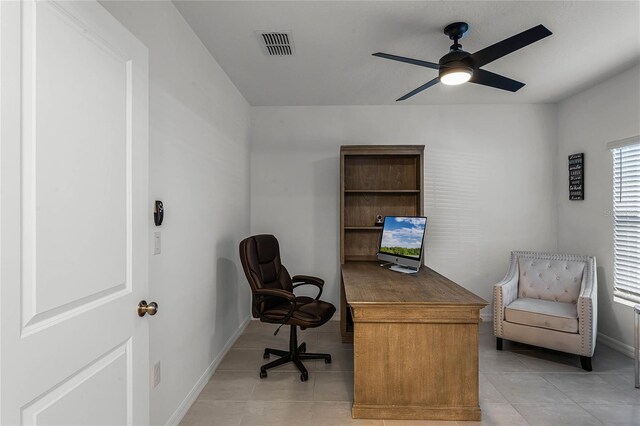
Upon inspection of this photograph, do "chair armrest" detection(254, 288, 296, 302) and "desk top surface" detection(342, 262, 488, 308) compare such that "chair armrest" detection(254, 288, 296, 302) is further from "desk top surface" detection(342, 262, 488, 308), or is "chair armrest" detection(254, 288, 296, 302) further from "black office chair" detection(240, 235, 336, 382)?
"desk top surface" detection(342, 262, 488, 308)

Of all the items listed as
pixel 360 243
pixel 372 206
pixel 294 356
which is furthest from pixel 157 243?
pixel 372 206

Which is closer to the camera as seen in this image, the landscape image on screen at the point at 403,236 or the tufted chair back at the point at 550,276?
the landscape image on screen at the point at 403,236

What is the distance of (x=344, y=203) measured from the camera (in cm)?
391

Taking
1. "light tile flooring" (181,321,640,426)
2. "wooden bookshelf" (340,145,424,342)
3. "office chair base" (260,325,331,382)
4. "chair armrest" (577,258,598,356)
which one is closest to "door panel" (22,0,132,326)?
"light tile flooring" (181,321,640,426)

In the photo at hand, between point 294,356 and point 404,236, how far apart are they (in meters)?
1.48

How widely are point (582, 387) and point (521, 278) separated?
3.89ft

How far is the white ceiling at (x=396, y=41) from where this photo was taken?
217 cm

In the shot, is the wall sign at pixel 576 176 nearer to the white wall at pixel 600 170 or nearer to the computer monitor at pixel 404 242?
the white wall at pixel 600 170

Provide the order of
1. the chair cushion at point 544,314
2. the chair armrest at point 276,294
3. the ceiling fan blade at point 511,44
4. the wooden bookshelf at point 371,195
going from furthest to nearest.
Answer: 1. the wooden bookshelf at point 371,195
2. the chair cushion at point 544,314
3. the chair armrest at point 276,294
4. the ceiling fan blade at point 511,44

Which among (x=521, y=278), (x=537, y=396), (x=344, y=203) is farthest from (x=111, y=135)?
(x=521, y=278)

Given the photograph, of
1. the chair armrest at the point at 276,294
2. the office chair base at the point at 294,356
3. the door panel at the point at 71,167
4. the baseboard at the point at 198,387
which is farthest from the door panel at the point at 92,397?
the office chair base at the point at 294,356

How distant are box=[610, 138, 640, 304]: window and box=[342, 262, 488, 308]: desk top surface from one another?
1.88m

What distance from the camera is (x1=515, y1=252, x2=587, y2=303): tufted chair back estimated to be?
3316 mm

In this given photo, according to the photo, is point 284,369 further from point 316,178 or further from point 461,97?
point 461,97
